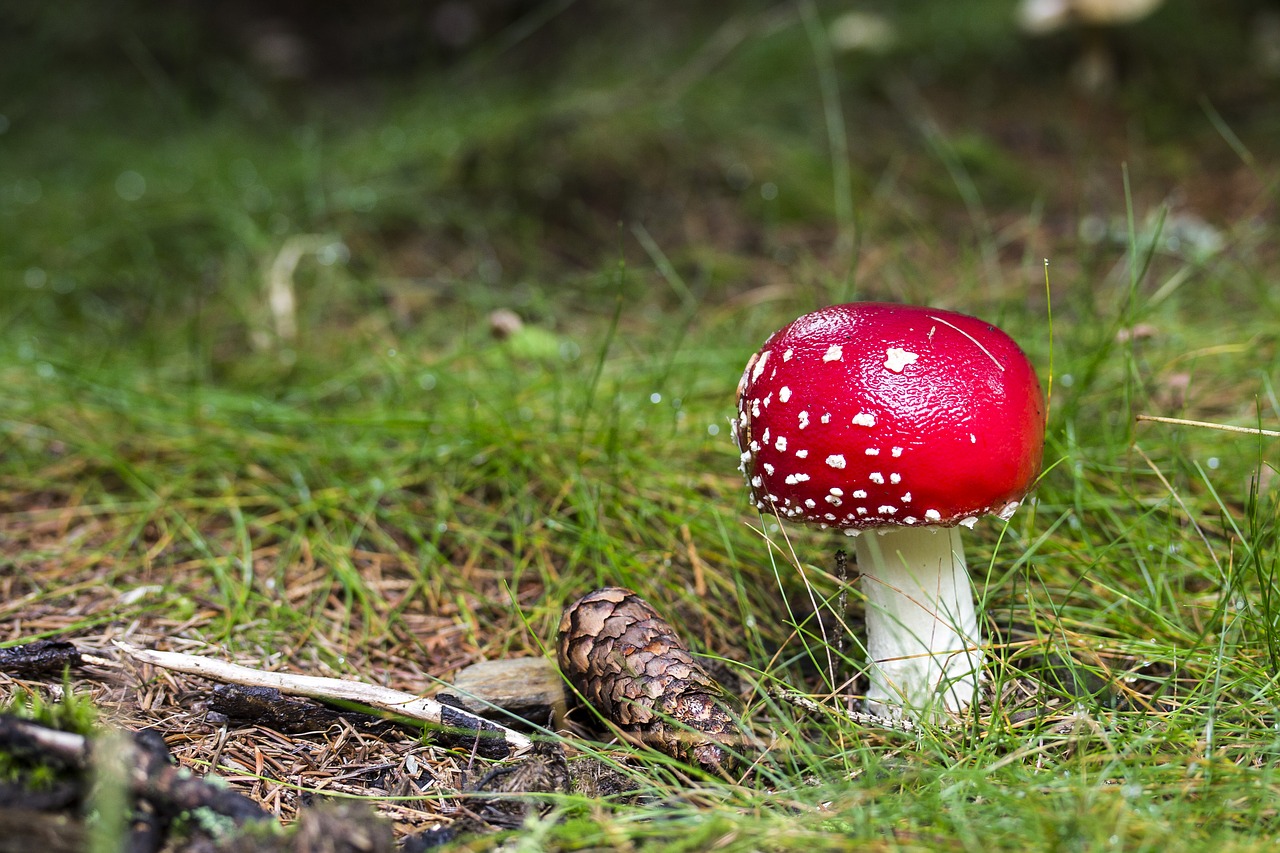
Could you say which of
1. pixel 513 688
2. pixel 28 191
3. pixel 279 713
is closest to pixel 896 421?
pixel 513 688

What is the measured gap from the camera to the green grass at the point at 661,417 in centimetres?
171

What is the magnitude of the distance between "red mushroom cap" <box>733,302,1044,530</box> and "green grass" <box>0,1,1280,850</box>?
0.56 feet

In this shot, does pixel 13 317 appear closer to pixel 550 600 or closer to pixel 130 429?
pixel 130 429

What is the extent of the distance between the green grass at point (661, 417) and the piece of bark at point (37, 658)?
0.20 m

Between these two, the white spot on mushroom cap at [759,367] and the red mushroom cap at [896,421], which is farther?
the white spot on mushroom cap at [759,367]

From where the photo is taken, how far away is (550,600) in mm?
2324

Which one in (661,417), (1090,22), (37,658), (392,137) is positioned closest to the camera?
(37,658)

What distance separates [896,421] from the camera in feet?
5.66

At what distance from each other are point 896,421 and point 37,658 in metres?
1.69

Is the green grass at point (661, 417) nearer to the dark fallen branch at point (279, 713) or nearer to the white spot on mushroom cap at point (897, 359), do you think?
the dark fallen branch at point (279, 713)

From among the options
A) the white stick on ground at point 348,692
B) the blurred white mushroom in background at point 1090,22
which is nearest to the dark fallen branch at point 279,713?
the white stick on ground at point 348,692

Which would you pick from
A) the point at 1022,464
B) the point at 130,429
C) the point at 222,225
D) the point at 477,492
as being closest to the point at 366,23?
the point at 222,225

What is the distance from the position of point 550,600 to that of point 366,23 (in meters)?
6.89

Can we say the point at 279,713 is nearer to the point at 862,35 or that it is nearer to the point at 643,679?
the point at 643,679
